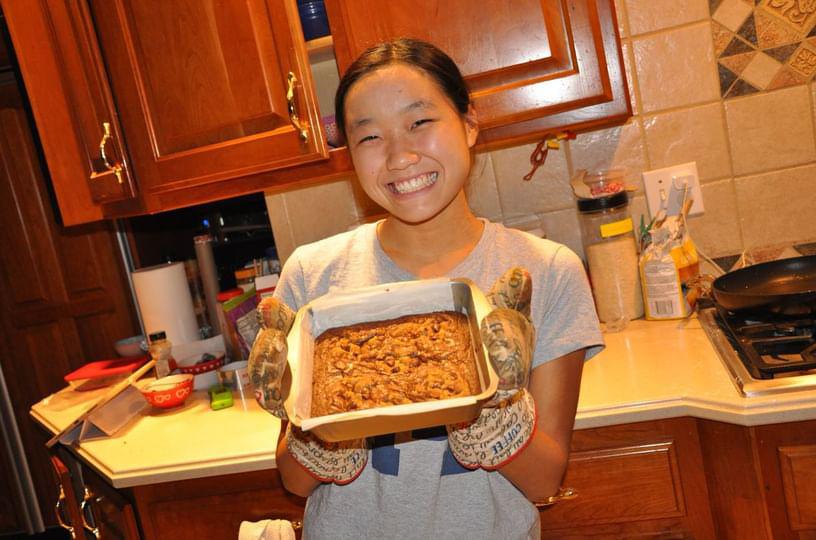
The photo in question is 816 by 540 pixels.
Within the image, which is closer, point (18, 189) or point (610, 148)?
point (610, 148)

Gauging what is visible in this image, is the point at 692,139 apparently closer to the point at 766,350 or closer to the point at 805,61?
the point at 805,61

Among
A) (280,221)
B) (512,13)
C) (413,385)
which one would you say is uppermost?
(512,13)

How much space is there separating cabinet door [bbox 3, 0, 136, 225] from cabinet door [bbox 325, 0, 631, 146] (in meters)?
0.54

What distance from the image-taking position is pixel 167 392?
1.60 metres

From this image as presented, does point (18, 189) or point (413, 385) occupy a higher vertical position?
point (18, 189)

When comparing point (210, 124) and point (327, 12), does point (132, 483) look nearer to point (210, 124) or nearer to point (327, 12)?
point (210, 124)

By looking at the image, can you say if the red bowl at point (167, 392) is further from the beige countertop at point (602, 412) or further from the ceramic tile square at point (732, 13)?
the ceramic tile square at point (732, 13)

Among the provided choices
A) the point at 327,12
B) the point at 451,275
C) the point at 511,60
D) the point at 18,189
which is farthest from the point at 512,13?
the point at 18,189

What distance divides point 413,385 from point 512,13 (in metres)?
0.87

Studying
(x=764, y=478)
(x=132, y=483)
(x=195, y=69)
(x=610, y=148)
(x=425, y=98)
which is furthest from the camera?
(x=610, y=148)

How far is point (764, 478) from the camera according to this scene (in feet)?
3.68

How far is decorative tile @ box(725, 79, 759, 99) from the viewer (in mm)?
1631

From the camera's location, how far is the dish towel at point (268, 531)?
1196 mm

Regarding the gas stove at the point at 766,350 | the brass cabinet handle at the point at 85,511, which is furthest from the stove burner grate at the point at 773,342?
the brass cabinet handle at the point at 85,511
